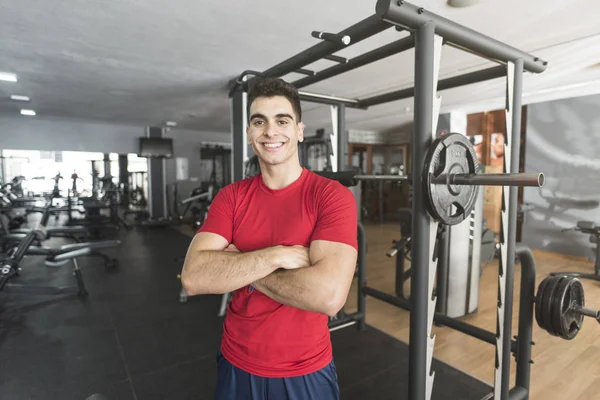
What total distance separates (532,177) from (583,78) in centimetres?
341

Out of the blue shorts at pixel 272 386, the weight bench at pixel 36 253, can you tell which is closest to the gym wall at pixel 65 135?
the weight bench at pixel 36 253

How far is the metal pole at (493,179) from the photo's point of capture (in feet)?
2.75

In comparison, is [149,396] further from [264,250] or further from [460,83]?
[460,83]

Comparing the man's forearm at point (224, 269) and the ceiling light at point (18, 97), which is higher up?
the ceiling light at point (18, 97)

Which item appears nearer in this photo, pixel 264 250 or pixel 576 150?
pixel 264 250

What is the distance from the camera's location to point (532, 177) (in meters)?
0.84

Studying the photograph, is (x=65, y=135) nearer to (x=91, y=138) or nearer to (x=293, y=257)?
(x=91, y=138)

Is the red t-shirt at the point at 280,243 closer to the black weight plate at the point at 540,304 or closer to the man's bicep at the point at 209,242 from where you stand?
the man's bicep at the point at 209,242

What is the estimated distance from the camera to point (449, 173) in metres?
0.96

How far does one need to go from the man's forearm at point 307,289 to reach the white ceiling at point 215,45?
1.54m

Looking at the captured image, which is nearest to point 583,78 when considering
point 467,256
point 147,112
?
point 467,256

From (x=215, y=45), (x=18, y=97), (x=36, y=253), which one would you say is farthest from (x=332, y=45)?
(x=18, y=97)

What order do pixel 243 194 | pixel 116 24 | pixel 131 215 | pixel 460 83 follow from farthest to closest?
pixel 131 215 < pixel 116 24 < pixel 460 83 < pixel 243 194

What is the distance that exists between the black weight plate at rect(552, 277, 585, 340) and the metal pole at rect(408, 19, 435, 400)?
592mm
